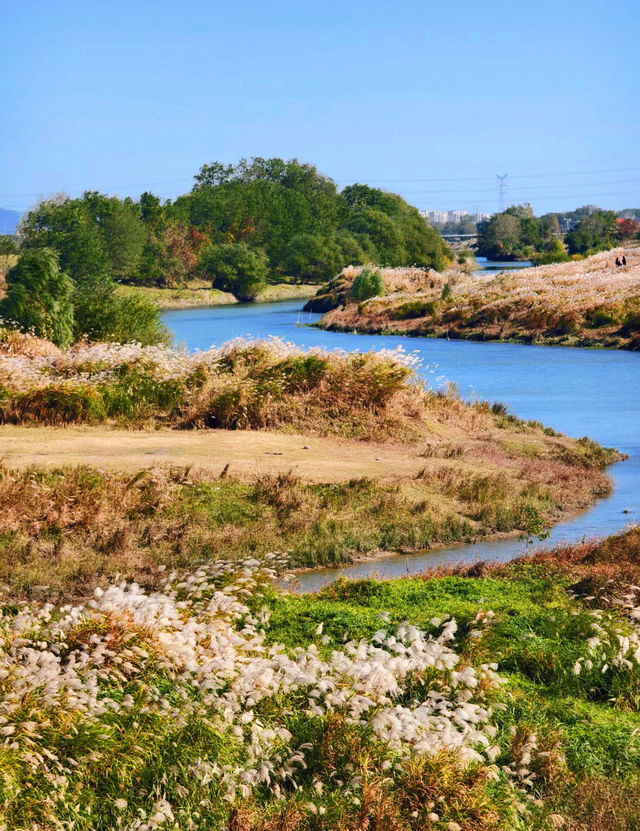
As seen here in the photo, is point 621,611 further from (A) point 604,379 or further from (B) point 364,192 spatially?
(B) point 364,192

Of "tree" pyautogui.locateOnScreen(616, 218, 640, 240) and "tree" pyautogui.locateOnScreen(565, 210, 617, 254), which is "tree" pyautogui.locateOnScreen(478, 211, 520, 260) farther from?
"tree" pyautogui.locateOnScreen(616, 218, 640, 240)

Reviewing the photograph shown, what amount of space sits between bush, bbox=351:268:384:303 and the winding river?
4.19m

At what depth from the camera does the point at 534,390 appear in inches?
1305

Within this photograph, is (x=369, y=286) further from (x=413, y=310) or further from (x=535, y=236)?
(x=535, y=236)

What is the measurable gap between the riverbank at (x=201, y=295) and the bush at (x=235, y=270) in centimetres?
82

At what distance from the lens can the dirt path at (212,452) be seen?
16.9 m

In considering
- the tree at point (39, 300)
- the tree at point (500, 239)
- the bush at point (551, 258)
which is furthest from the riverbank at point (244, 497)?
the tree at point (500, 239)

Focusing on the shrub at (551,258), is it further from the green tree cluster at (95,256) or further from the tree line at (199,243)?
the green tree cluster at (95,256)

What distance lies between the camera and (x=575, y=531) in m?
15.6

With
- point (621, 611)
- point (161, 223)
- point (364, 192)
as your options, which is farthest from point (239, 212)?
point (621, 611)

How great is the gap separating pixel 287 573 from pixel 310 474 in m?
3.75

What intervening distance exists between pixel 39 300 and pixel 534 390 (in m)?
15.0

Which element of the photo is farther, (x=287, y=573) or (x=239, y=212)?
(x=239, y=212)

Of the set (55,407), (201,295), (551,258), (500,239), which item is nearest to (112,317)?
(55,407)
